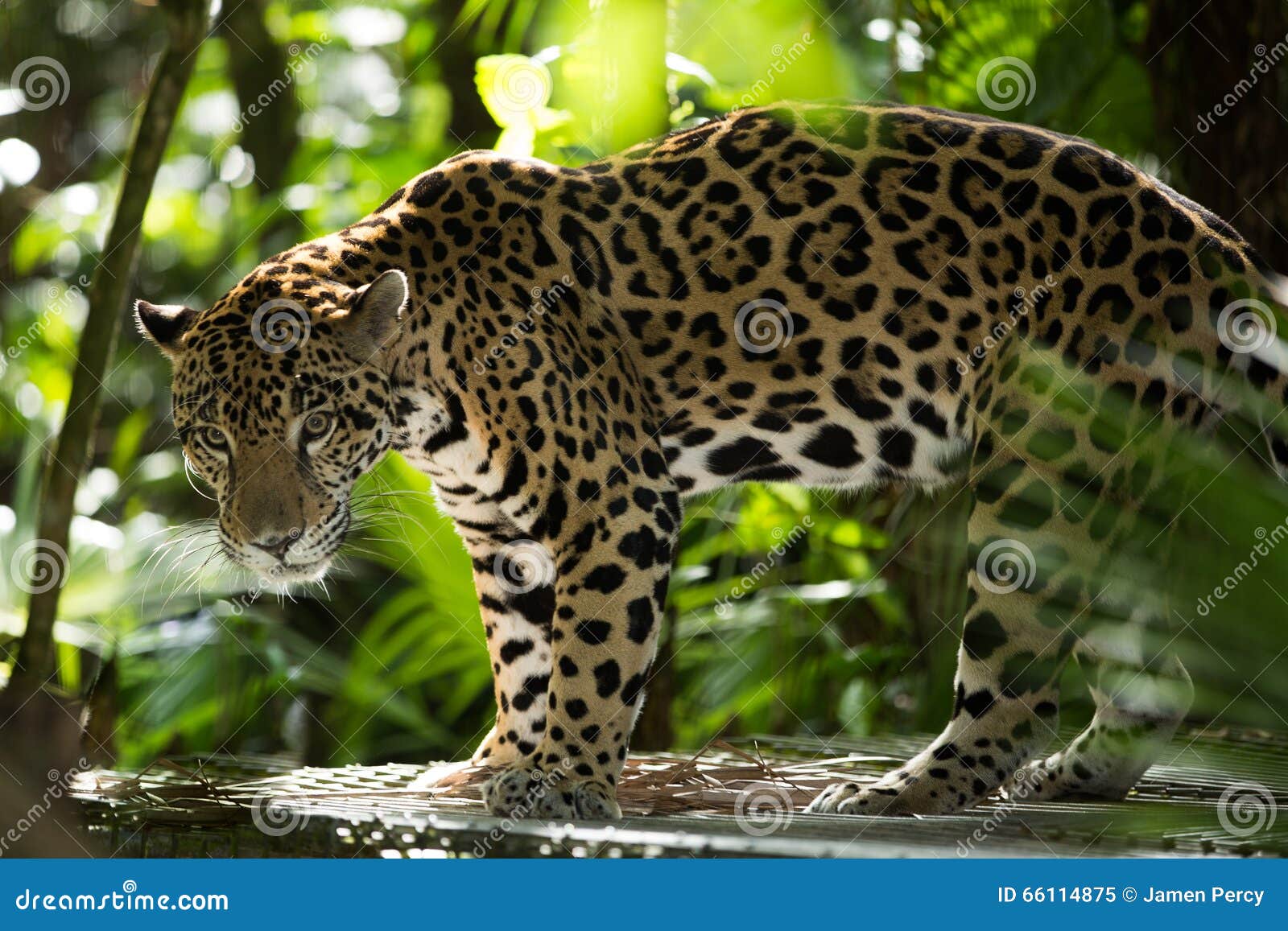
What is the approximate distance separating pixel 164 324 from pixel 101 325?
1.72 ft

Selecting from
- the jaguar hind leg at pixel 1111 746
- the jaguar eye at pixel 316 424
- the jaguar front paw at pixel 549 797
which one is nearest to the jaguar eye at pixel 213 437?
the jaguar eye at pixel 316 424

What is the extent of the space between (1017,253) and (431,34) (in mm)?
7604

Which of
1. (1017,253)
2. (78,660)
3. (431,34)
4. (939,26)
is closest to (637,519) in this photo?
(1017,253)

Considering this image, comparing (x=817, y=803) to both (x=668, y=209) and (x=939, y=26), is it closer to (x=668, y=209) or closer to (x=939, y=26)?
(x=668, y=209)

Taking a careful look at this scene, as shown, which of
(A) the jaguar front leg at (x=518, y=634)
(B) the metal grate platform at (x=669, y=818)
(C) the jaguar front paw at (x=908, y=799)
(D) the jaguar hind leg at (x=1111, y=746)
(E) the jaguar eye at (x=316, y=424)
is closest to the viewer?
(B) the metal grate platform at (x=669, y=818)

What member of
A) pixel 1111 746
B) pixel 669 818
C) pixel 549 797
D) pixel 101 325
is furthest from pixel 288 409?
pixel 1111 746

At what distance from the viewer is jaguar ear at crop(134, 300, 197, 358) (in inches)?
214

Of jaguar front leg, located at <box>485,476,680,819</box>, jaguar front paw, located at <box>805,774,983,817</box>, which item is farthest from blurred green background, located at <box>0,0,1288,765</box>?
jaguar front paw, located at <box>805,774,983,817</box>

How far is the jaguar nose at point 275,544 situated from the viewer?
493 centimetres

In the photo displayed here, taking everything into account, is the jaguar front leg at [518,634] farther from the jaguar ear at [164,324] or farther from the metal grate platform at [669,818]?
the jaguar ear at [164,324]

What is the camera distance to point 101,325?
582 centimetres

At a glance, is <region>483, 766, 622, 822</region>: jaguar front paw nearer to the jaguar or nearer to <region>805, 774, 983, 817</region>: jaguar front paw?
the jaguar

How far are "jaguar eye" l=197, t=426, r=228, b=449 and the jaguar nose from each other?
38 centimetres

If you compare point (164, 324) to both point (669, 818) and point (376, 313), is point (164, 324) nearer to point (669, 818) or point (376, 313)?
point (376, 313)
